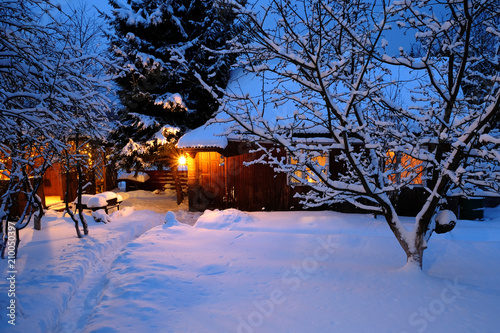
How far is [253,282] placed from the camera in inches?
201

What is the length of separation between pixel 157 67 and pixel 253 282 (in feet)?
40.5

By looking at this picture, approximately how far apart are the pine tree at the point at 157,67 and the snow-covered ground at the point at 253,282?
7302 mm

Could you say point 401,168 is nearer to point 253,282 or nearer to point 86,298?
point 253,282

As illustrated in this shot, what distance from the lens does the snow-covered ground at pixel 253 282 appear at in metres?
3.88

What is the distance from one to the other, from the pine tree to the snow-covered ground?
7302mm

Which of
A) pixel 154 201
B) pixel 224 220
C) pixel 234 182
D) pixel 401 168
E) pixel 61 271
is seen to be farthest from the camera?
pixel 154 201

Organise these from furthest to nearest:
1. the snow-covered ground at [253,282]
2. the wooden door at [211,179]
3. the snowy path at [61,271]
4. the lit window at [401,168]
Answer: the wooden door at [211,179] < the lit window at [401,168] < the snowy path at [61,271] < the snow-covered ground at [253,282]

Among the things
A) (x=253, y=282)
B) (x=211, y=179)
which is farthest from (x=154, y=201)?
(x=253, y=282)

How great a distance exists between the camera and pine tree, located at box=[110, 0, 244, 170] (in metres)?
14.5

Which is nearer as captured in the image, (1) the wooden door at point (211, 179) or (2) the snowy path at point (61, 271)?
(2) the snowy path at point (61, 271)

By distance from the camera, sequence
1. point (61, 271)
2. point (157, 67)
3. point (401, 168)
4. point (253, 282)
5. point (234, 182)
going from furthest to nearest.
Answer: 1. point (157, 67)
2. point (234, 182)
3. point (61, 271)
4. point (401, 168)
5. point (253, 282)

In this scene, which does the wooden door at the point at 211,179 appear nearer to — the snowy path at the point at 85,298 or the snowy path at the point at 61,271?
the snowy path at the point at 61,271

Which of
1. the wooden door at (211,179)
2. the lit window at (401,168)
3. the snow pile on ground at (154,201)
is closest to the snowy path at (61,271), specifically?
the wooden door at (211,179)

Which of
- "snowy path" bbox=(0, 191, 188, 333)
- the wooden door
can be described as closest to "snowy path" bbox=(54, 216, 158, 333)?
"snowy path" bbox=(0, 191, 188, 333)
